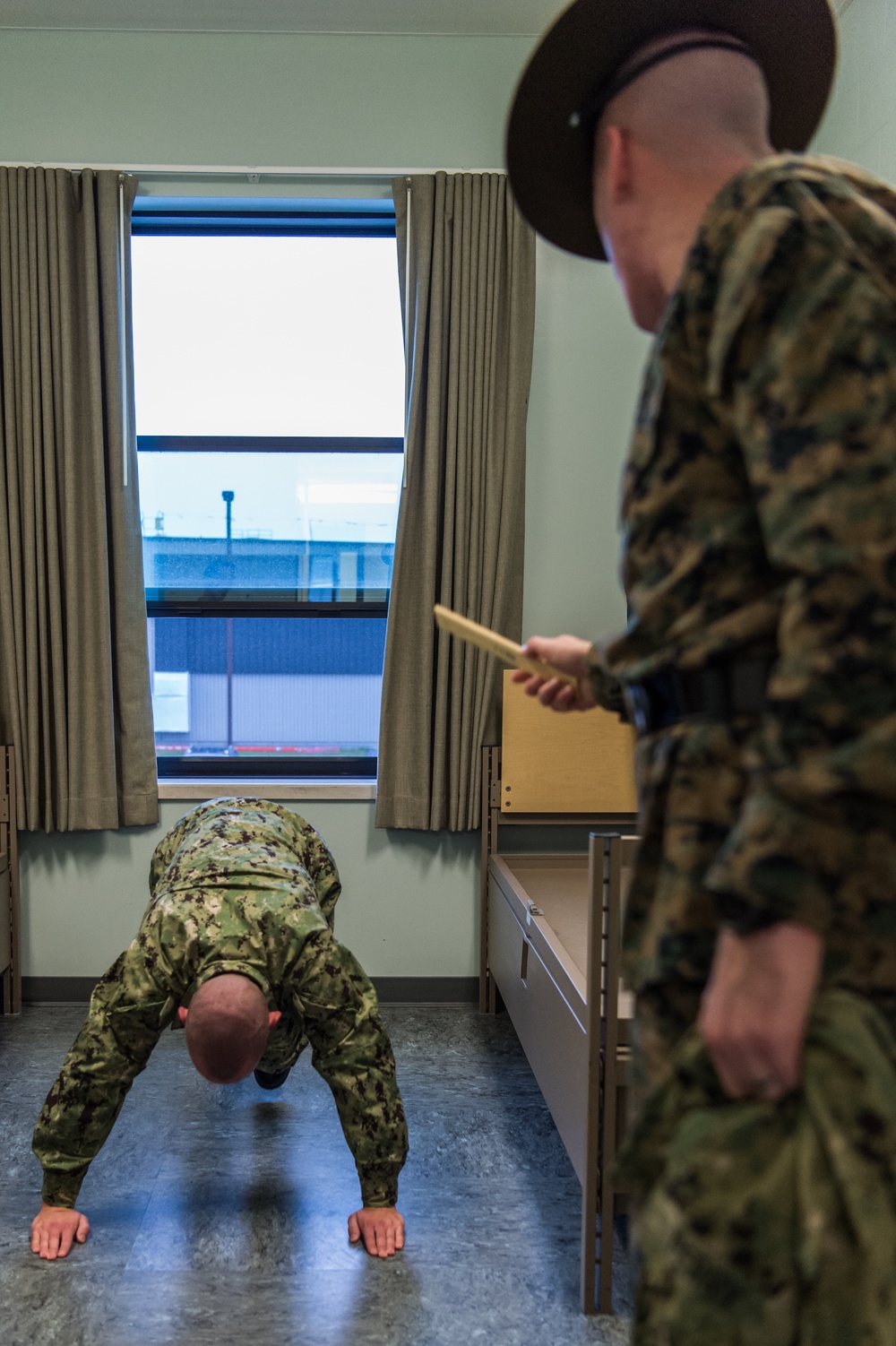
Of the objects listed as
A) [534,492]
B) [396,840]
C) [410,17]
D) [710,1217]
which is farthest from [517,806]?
[710,1217]

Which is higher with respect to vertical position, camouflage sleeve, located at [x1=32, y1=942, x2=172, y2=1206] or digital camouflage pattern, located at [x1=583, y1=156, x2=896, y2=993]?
digital camouflage pattern, located at [x1=583, y1=156, x2=896, y2=993]

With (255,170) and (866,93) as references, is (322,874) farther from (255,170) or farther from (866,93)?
(866,93)

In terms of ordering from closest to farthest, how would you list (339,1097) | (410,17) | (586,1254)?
(586,1254) → (339,1097) → (410,17)

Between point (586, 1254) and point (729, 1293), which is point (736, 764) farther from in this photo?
point (586, 1254)

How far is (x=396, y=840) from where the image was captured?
384 cm

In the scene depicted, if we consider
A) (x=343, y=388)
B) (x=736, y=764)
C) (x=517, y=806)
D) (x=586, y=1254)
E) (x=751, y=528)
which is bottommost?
(x=586, y=1254)

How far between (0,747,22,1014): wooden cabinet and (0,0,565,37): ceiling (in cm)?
249

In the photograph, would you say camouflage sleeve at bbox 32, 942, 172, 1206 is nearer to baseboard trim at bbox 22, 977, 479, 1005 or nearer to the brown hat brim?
the brown hat brim

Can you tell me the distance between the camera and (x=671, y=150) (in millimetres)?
862

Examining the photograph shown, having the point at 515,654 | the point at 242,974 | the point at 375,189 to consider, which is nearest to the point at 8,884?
the point at 242,974

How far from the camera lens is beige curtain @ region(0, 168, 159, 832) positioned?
357 cm

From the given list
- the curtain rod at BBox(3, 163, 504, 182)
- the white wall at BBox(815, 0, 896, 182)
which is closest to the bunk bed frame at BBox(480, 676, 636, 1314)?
the curtain rod at BBox(3, 163, 504, 182)

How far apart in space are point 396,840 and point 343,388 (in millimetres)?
1695

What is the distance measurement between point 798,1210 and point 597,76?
3.11 ft
